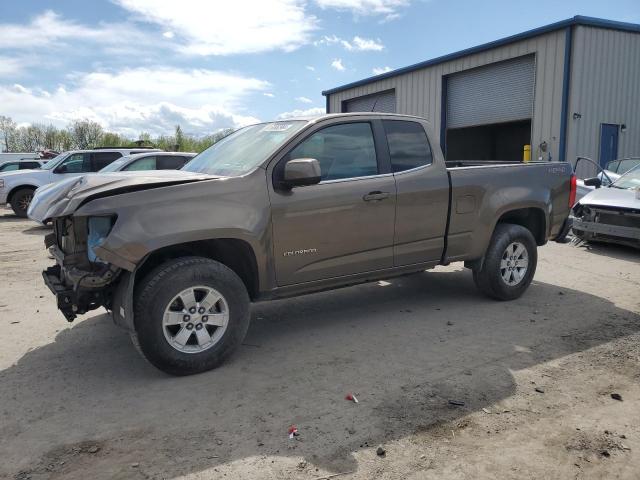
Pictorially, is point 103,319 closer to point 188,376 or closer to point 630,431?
point 188,376

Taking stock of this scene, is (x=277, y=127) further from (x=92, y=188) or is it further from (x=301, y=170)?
(x=92, y=188)

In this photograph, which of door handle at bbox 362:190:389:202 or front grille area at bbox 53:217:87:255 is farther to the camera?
door handle at bbox 362:190:389:202

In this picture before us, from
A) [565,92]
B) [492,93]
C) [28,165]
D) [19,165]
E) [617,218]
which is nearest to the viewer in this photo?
[617,218]

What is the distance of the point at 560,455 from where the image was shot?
2908mm

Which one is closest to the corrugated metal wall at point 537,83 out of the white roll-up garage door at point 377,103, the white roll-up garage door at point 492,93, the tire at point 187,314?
the white roll-up garage door at point 492,93

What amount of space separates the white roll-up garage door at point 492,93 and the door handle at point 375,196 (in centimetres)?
1262

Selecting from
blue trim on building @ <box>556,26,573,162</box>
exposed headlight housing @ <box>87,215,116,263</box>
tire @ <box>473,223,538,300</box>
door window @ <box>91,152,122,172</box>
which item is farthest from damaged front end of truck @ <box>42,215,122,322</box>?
blue trim on building @ <box>556,26,573,162</box>

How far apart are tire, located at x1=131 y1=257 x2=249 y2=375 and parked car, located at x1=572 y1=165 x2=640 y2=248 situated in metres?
6.76

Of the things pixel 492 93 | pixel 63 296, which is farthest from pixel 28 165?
pixel 63 296

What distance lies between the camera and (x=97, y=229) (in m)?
3.82

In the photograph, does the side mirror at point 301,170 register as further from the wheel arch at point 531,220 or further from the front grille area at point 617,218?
the front grille area at point 617,218

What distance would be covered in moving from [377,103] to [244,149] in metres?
18.4

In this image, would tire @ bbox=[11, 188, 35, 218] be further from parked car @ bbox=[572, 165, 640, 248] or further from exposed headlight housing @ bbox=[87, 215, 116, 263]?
parked car @ bbox=[572, 165, 640, 248]

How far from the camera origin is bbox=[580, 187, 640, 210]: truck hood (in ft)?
27.4
